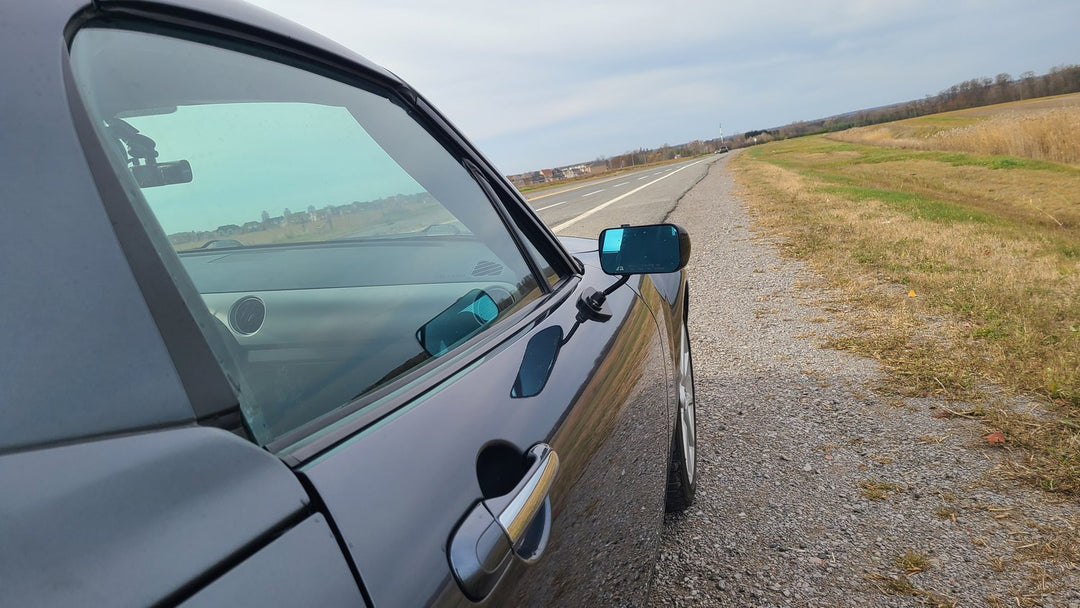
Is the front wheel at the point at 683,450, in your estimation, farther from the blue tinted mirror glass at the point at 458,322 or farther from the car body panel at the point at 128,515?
the car body panel at the point at 128,515

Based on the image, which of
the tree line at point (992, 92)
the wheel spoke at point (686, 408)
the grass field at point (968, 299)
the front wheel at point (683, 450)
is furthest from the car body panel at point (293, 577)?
the tree line at point (992, 92)

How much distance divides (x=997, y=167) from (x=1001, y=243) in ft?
50.0

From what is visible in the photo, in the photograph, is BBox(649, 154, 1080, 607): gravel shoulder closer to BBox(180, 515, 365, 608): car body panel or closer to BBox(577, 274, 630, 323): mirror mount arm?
BBox(577, 274, 630, 323): mirror mount arm

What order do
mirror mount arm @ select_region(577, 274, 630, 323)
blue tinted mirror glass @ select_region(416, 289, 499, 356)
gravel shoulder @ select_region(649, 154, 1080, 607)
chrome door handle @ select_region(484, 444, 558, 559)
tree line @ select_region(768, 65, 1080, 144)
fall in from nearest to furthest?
1. chrome door handle @ select_region(484, 444, 558, 559)
2. blue tinted mirror glass @ select_region(416, 289, 499, 356)
3. mirror mount arm @ select_region(577, 274, 630, 323)
4. gravel shoulder @ select_region(649, 154, 1080, 607)
5. tree line @ select_region(768, 65, 1080, 144)

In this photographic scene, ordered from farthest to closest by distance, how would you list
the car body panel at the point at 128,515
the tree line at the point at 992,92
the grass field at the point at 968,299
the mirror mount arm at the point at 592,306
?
the tree line at the point at 992,92 → the grass field at the point at 968,299 → the mirror mount arm at the point at 592,306 → the car body panel at the point at 128,515

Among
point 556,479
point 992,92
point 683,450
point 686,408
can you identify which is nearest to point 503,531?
point 556,479

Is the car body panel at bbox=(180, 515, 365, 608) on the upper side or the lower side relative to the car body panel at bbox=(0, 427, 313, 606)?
lower

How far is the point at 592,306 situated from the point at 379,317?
2.52 ft

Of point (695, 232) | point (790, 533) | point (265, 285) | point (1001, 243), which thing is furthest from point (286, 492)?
point (695, 232)

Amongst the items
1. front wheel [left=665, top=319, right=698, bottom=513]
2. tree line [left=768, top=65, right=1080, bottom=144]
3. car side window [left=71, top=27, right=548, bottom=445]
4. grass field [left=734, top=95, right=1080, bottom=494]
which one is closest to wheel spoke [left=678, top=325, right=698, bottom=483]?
front wheel [left=665, top=319, right=698, bottom=513]

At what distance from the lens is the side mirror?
199 centimetres

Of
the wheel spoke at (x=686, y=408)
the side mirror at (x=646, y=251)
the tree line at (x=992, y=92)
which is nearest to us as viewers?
the side mirror at (x=646, y=251)

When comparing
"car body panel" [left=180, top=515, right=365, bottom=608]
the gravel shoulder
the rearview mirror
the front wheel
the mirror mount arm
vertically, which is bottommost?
the gravel shoulder

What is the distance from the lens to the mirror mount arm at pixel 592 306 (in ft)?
5.82
